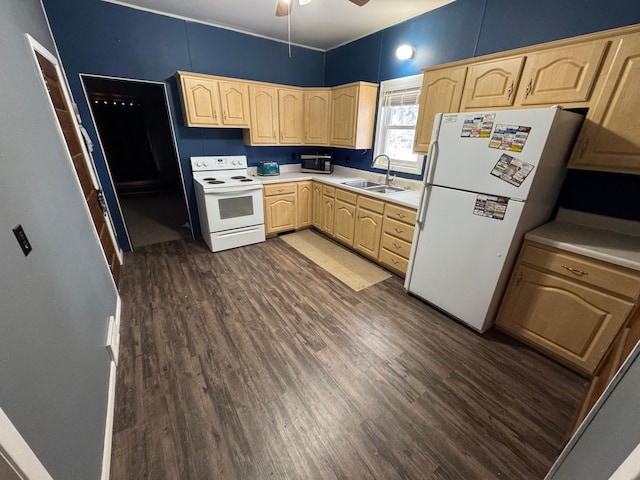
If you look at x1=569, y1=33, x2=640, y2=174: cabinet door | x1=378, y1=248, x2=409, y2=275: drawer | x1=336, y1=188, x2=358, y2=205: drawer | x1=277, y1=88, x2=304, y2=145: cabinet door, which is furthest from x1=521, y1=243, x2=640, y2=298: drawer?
x1=277, y1=88, x2=304, y2=145: cabinet door

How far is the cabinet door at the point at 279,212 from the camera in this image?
357 centimetres

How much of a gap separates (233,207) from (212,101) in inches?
50.5

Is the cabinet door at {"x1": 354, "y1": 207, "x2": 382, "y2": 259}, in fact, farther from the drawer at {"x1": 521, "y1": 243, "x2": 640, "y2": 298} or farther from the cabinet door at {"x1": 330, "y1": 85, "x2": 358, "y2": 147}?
the drawer at {"x1": 521, "y1": 243, "x2": 640, "y2": 298}

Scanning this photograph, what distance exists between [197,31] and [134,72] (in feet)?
2.88

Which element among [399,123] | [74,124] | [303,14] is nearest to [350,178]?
[399,123]

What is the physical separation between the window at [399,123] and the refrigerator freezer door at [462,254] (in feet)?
3.54

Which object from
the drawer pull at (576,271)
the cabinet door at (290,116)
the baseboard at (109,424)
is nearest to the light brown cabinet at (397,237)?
the drawer pull at (576,271)

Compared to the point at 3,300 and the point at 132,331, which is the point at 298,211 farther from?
the point at 3,300

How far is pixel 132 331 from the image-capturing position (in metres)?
2.01

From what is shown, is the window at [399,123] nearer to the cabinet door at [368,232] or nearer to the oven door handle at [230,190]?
the cabinet door at [368,232]

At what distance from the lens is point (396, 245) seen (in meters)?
2.71

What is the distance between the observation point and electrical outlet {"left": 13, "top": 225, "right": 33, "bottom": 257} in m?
0.92

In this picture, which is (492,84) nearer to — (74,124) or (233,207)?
(233,207)

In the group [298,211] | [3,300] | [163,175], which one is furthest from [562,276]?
[163,175]
